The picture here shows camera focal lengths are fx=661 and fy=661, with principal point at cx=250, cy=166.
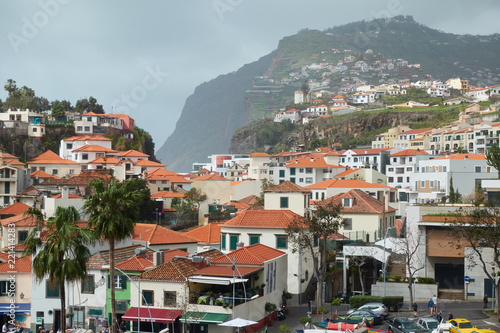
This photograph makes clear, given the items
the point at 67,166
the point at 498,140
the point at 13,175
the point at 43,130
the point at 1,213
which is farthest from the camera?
the point at 498,140

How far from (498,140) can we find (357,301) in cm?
10527

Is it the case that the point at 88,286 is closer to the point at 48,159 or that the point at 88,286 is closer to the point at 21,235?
the point at 21,235

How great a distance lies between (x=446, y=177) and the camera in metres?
89.1

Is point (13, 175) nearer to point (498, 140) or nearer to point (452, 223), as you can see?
point (452, 223)

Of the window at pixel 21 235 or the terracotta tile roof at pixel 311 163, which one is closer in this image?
the window at pixel 21 235

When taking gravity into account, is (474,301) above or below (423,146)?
below

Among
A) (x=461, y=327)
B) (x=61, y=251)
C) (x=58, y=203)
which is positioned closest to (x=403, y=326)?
(x=461, y=327)

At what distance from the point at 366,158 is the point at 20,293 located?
10925 cm

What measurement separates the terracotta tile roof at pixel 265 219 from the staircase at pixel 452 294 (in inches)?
511

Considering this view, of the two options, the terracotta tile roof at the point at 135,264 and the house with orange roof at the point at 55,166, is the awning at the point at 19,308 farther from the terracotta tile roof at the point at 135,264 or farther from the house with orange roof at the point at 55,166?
the house with orange roof at the point at 55,166

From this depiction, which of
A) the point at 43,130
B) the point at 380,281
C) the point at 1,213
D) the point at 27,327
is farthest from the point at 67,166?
the point at 380,281

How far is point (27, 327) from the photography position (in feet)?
157

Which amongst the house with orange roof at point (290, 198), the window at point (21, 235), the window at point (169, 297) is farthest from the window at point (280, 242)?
the window at point (21, 235)

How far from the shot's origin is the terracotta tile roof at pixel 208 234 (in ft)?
211
